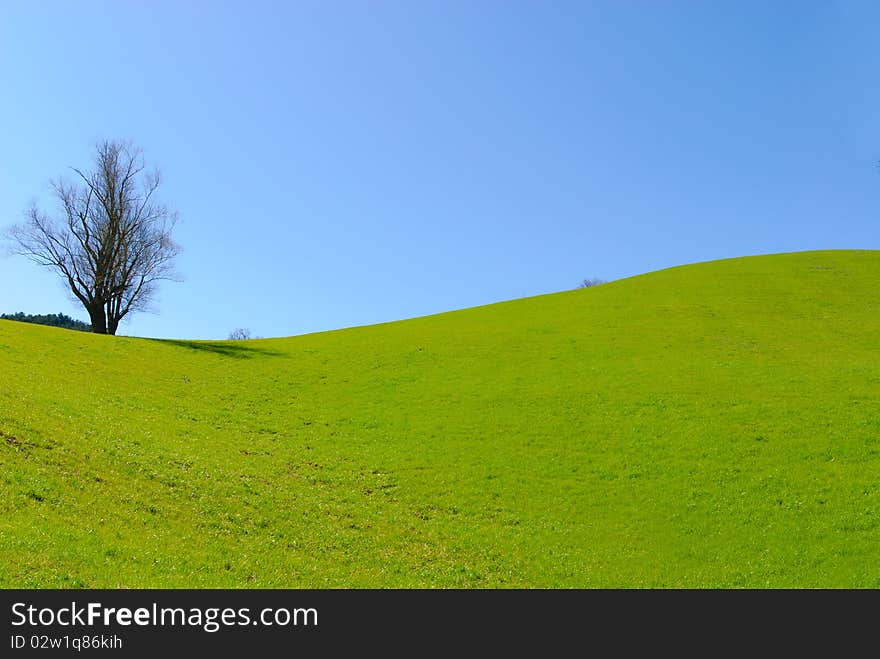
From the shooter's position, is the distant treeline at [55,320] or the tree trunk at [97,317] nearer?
the tree trunk at [97,317]

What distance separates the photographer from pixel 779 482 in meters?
20.5

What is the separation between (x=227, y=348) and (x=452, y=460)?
27.0 metres

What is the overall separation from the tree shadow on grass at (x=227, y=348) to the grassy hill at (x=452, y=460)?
26.6 inches

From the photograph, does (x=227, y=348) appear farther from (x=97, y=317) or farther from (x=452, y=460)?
(x=452, y=460)

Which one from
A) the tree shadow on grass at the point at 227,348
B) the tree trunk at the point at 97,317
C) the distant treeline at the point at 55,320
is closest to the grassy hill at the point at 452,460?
the tree shadow on grass at the point at 227,348

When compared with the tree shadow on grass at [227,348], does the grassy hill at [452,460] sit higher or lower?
lower

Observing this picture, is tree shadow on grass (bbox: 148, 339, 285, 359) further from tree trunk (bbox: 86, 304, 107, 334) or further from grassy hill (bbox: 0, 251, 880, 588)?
tree trunk (bbox: 86, 304, 107, 334)

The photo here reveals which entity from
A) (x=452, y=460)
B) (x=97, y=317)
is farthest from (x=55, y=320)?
(x=452, y=460)

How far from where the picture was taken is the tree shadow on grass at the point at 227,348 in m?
43.8

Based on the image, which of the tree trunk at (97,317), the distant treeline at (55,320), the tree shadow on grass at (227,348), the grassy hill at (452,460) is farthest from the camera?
the distant treeline at (55,320)

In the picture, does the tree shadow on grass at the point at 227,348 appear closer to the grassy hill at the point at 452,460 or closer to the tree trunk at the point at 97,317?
the grassy hill at the point at 452,460

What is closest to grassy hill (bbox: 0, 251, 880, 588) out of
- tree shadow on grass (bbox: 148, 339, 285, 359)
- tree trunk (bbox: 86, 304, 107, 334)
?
Result: tree shadow on grass (bbox: 148, 339, 285, 359)
